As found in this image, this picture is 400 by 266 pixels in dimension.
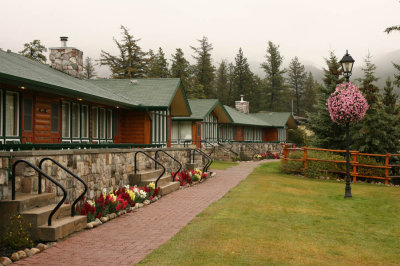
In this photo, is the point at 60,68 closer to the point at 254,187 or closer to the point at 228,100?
the point at 254,187

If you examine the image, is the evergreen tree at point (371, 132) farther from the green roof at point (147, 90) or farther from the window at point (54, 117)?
the window at point (54, 117)

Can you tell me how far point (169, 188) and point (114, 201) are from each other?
163 inches

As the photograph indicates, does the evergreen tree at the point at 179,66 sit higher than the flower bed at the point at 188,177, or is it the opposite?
the evergreen tree at the point at 179,66

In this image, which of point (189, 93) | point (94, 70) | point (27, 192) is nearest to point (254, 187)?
point (27, 192)

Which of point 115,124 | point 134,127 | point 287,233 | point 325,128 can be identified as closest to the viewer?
point 287,233

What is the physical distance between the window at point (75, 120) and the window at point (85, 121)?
11.0 inches

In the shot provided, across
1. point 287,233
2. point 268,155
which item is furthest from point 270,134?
point 287,233

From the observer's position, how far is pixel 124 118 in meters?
21.2

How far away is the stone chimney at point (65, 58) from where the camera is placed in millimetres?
19734

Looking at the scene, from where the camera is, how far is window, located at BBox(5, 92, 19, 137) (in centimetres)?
1280

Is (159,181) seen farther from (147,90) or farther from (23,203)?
(147,90)

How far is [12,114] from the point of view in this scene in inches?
514

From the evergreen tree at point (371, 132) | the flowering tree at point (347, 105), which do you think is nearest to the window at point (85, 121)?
the flowering tree at point (347, 105)

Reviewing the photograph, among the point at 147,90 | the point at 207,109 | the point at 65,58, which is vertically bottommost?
the point at 207,109
